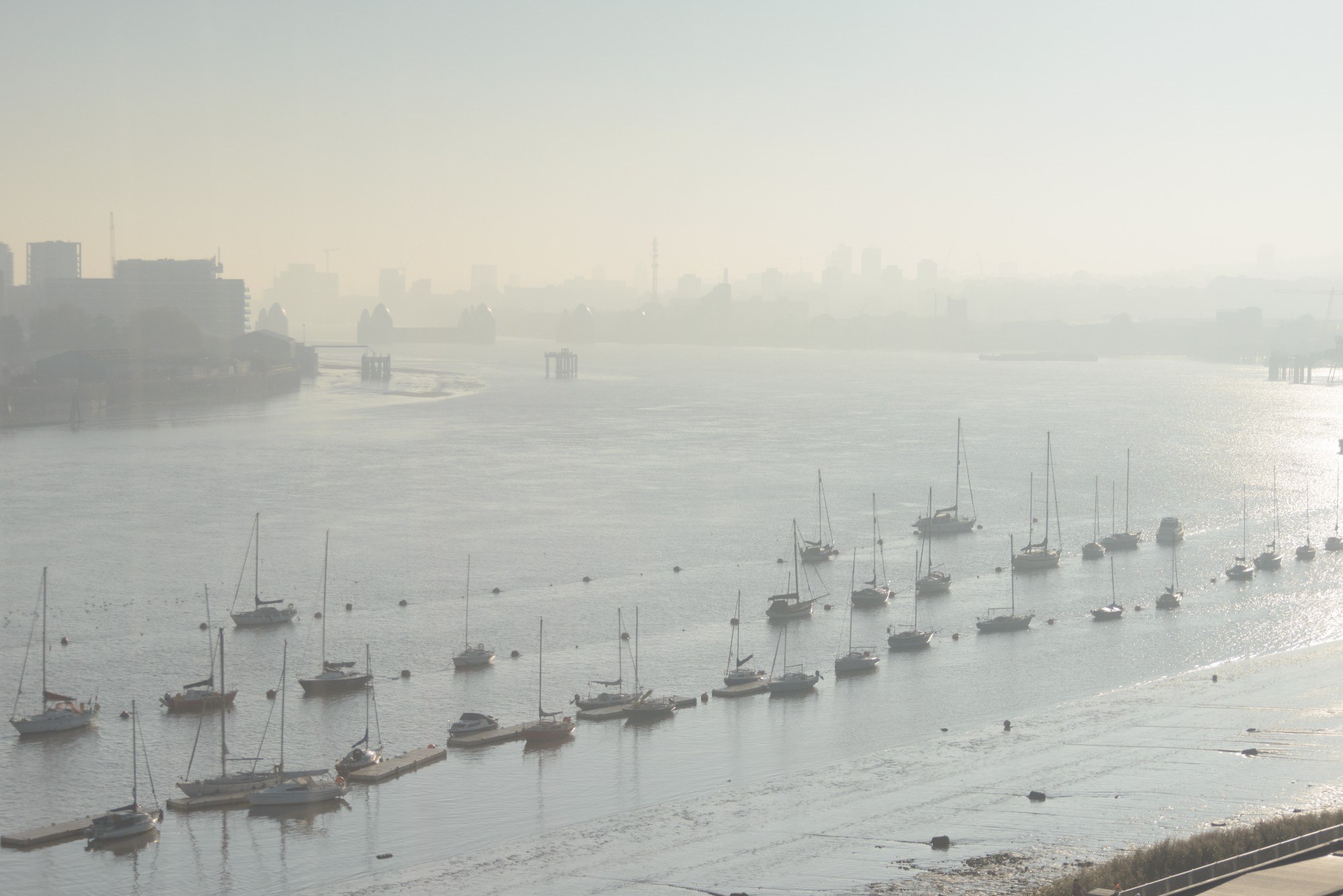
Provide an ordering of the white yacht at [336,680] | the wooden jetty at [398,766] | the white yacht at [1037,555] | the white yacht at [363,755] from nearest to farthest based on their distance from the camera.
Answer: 1. the wooden jetty at [398,766]
2. the white yacht at [363,755]
3. the white yacht at [336,680]
4. the white yacht at [1037,555]

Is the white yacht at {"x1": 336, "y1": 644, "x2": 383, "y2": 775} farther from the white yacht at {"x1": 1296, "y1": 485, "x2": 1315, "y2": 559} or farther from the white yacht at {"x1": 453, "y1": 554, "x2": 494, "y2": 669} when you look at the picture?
the white yacht at {"x1": 1296, "y1": 485, "x2": 1315, "y2": 559}

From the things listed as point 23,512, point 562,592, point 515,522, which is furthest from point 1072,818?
point 23,512

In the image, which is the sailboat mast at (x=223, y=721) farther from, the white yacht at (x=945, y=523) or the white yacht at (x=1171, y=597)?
the white yacht at (x=945, y=523)

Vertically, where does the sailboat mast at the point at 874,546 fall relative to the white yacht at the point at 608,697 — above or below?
above

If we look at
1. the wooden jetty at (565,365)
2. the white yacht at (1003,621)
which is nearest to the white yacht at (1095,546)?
the white yacht at (1003,621)

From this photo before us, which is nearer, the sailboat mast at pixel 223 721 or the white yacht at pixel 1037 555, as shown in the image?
the sailboat mast at pixel 223 721

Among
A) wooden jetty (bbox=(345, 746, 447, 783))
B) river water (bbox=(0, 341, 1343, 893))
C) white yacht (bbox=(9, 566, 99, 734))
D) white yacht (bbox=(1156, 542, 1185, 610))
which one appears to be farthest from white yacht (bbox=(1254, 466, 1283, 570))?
white yacht (bbox=(9, 566, 99, 734))
